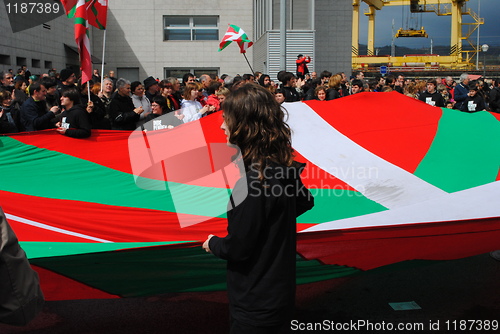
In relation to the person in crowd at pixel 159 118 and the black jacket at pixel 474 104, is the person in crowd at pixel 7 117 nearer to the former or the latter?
the person in crowd at pixel 159 118

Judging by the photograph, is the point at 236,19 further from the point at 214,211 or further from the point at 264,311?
the point at 264,311

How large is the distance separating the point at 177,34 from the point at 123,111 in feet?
73.4

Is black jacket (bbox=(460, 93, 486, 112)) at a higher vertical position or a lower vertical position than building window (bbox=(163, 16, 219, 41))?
lower

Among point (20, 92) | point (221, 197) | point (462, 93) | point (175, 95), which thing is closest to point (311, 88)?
point (175, 95)

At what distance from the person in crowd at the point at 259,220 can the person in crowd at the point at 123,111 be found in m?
4.80

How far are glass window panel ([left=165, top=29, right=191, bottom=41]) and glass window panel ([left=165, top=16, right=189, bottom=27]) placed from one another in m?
0.25

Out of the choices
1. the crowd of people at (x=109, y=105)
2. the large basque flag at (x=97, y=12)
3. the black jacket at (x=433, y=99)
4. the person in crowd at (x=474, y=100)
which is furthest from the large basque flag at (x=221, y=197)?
the person in crowd at (x=474, y=100)

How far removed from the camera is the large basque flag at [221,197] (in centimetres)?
388

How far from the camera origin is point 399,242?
429cm

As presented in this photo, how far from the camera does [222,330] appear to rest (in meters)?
4.37

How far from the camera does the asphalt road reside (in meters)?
4.45

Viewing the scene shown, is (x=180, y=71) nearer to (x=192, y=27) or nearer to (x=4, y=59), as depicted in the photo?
(x=192, y=27)

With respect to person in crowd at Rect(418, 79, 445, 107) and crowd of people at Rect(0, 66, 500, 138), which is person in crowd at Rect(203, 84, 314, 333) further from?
person in crowd at Rect(418, 79, 445, 107)

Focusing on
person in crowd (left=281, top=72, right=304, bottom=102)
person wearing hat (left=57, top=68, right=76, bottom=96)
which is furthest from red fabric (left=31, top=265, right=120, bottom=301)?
person in crowd (left=281, top=72, right=304, bottom=102)
